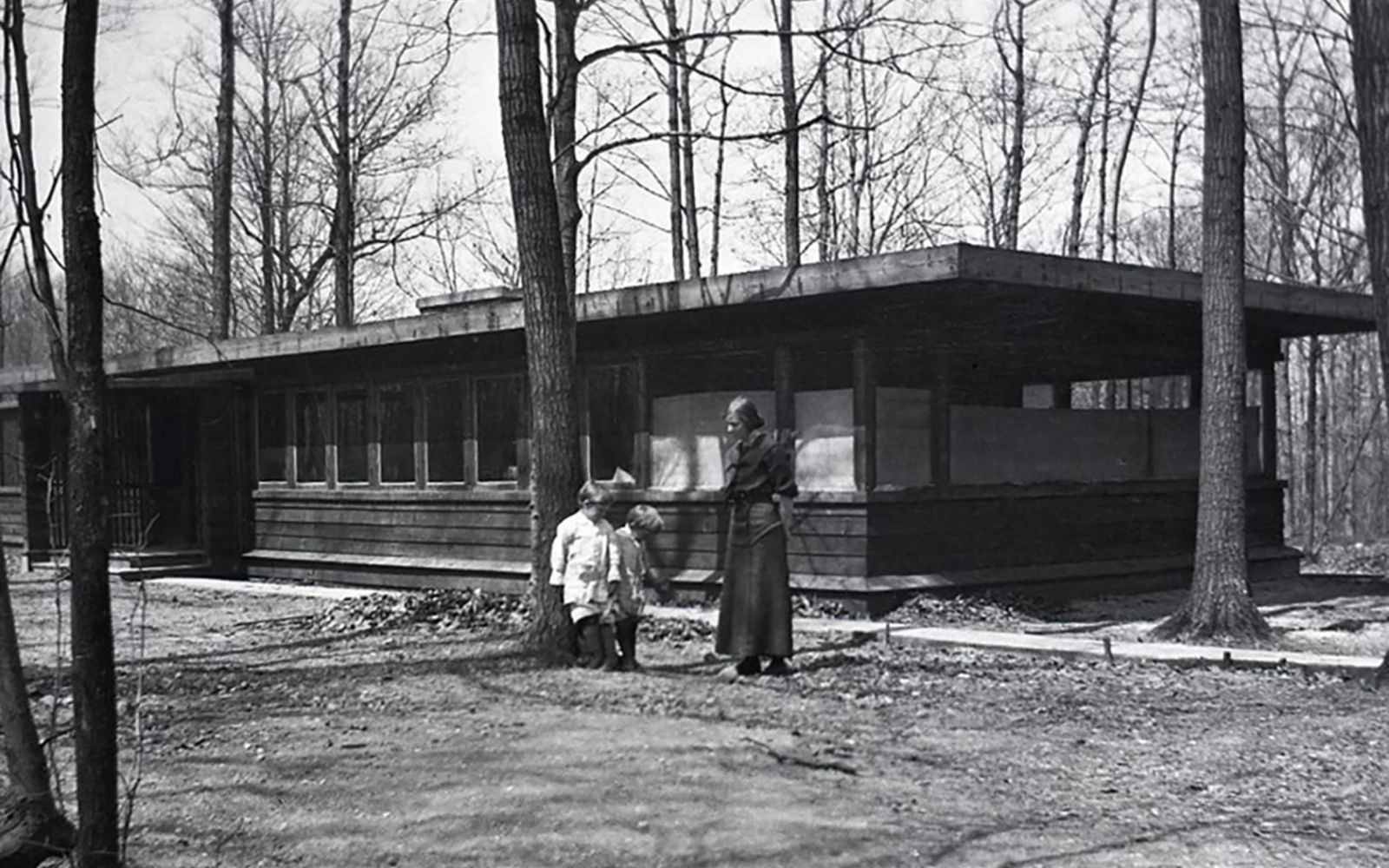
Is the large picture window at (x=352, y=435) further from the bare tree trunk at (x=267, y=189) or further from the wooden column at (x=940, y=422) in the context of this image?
the bare tree trunk at (x=267, y=189)

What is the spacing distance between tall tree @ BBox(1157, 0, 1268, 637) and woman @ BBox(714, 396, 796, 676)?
3.46m

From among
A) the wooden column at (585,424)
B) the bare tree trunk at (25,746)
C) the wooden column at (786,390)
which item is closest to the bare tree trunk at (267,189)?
the wooden column at (585,424)

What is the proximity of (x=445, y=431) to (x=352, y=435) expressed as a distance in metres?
2.03

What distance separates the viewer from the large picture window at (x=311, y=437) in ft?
62.4

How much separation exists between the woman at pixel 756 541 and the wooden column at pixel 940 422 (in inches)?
159

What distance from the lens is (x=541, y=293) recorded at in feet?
34.8

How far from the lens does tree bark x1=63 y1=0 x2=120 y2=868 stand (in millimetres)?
4582

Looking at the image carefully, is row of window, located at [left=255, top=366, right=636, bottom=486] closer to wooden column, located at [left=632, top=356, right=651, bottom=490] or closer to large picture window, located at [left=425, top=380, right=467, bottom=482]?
large picture window, located at [left=425, top=380, right=467, bottom=482]

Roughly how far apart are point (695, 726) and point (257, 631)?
6979 millimetres

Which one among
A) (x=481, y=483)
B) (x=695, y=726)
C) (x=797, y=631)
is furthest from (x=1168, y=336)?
(x=695, y=726)

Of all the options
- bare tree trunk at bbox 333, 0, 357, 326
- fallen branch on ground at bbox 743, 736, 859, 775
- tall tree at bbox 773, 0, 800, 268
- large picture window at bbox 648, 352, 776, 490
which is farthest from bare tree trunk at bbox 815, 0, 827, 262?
fallen branch on ground at bbox 743, 736, 859, 775

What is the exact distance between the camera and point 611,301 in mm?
13711

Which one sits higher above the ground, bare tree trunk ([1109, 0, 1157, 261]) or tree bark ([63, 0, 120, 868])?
bare tree trunk ([1109, 0, 1157, 261])

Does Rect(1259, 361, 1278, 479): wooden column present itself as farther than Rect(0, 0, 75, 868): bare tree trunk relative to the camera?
Yes
